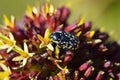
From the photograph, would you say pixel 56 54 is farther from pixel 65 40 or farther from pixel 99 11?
pixel 99 11

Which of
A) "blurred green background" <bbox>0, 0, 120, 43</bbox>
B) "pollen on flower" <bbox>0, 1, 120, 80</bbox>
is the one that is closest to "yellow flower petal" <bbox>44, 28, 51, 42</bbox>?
"pollen on flower" <bbox>0, 1, 120, 80</bbox>

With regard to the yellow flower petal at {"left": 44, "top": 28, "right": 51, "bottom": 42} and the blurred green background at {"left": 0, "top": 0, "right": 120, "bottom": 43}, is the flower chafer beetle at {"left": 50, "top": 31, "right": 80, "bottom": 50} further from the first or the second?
the blurred green background at {"left": 0, "top": 0, "right": 120, "bottom": 43}

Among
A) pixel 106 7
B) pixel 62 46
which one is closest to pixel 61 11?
pixel 62 46

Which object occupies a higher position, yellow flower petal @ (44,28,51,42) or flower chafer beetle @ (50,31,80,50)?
yellow flower petal @ (44,28,51,42)

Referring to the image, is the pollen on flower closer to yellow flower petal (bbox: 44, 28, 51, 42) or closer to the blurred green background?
yellow flower petal (bbox: 44, 28, 51, 42)

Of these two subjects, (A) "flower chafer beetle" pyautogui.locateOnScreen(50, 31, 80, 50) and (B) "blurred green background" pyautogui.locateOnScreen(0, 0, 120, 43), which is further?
(B) "blurred green background" pyautogui.locateOnScreen(0, 0, 120, 43)

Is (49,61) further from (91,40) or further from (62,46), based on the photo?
(91,40)

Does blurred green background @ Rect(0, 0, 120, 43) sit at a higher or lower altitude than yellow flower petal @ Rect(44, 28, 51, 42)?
higher

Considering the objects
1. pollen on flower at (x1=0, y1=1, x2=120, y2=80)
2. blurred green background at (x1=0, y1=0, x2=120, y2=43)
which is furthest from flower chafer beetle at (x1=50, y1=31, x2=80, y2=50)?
blurred green background at (x1=0, y1=0, x2=120, y2=43)
